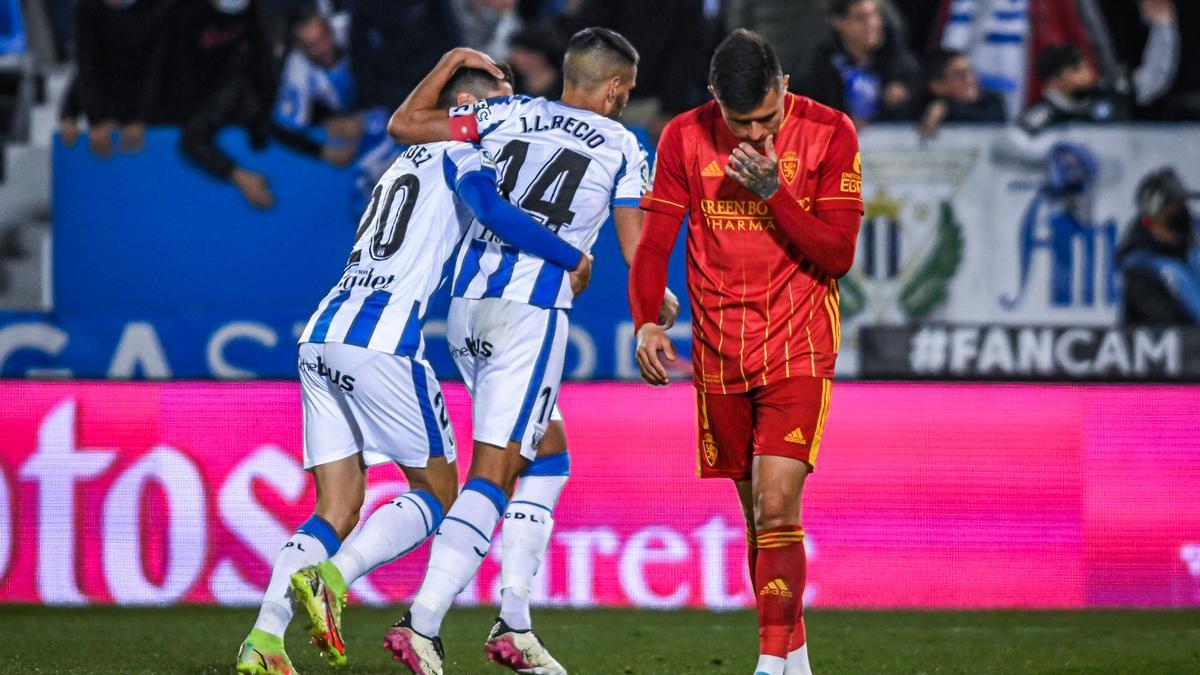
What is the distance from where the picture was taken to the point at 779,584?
13.9 ft

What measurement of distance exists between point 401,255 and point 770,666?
5.35ft

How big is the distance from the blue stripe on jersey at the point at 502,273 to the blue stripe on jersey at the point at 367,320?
0.36m

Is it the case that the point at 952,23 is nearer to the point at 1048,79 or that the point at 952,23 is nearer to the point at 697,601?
the point at 1048,79

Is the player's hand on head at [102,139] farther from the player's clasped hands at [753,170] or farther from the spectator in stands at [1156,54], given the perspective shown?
the player's clasped hands at [753,170]

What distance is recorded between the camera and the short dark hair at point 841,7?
11.5 meters

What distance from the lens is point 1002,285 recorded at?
11539 mm

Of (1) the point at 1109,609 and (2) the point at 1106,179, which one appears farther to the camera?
(2) the point at 1106,179

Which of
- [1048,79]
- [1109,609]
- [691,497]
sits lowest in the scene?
[1109,609]

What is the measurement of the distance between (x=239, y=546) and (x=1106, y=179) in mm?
7416

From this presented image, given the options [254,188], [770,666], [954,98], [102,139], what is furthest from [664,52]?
[770,666]

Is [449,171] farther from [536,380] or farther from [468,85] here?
[536,380]

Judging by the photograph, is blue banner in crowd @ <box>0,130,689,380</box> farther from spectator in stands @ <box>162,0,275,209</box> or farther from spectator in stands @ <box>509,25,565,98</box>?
spectator in stands @ <box>509,25,565,98</box>

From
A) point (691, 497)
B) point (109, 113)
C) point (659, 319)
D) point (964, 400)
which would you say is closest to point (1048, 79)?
point (964, 400)

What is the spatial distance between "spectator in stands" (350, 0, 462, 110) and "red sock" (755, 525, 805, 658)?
7.64 m
